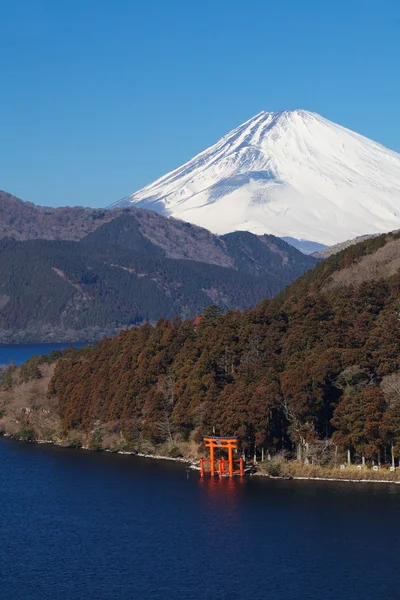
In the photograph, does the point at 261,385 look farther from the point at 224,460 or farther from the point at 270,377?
the point at 224,460

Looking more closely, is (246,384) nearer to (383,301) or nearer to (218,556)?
(383,301)

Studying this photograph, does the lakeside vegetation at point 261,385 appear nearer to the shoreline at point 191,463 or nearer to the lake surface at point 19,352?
the shoreline at point 191,463

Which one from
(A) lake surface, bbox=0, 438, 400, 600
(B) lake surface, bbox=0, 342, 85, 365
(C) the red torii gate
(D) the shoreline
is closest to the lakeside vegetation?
(D) the shoreline

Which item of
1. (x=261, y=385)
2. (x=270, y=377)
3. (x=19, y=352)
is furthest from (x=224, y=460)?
(x=19, y=352)

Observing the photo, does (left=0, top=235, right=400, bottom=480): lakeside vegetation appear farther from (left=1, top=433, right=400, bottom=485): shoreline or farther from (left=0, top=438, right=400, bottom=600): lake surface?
(left=0, top=438, right=400, bottom=600): lake surface

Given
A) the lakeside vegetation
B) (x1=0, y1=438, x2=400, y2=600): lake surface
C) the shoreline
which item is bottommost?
(x1=0, y1=438, x2=400, y2=600): lake surface

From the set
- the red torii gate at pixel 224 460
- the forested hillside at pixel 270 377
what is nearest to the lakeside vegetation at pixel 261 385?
the forested hillside at pixel 270 377
